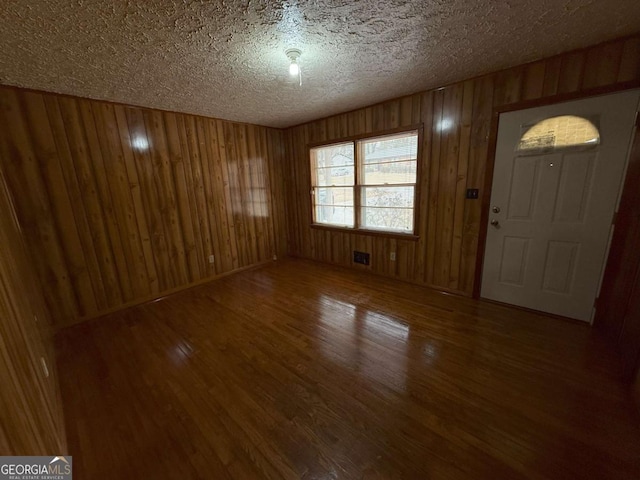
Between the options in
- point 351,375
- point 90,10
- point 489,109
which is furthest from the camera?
point 489,109

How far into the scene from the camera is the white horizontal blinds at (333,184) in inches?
147

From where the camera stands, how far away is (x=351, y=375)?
1.78 meters

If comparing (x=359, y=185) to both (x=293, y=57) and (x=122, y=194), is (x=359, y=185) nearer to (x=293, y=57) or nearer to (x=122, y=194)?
(x=293, y=57)

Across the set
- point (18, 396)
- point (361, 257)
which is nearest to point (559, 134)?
point (361, 257)

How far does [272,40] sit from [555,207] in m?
2.76

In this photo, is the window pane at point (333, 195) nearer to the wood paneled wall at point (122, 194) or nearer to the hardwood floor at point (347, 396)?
the wood paneled wall at point (122, 194)

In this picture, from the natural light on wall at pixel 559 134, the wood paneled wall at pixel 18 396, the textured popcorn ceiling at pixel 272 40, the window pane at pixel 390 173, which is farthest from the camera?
the window pane at pixel 390 173

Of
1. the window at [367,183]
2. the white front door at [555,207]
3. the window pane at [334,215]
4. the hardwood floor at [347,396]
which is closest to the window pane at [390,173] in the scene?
the window at [367,183]

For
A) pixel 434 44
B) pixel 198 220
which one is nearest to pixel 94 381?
pixel 198 220

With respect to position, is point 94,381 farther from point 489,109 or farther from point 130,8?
point 489,109

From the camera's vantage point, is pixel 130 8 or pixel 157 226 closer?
pixel 130 8

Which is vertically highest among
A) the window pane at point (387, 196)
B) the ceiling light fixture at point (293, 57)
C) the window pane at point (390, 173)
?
the ceiling light fixture at point (293, 57)

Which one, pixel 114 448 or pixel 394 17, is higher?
pixel 394 17

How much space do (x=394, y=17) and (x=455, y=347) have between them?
2.40 metres
